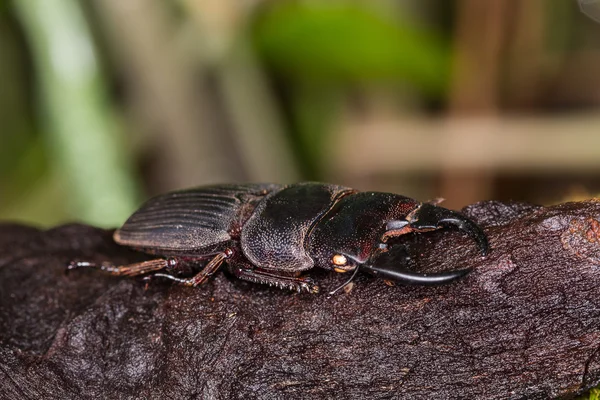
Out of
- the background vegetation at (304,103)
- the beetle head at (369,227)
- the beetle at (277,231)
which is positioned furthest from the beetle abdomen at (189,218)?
the background vegetation at (304,103)

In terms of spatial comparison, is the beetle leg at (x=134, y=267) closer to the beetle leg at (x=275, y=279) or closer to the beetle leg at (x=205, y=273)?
the beetle leg at (x=205, y=273)

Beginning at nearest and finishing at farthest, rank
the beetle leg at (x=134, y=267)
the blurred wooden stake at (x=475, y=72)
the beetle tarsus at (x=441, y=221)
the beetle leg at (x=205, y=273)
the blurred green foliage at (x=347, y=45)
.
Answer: the beetle tarsus at (x=441, y=221) < the beetle leg at (x=205, y=273) < the beetle leg at (x=134, y=267) < the blurred green foliage at (x=347, y=45) < the blurred wooden stake at (x=475, y=72)

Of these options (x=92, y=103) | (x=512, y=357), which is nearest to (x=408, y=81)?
(x=92, y=103)

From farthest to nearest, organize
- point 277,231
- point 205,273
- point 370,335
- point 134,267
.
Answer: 1. point 134,267
2. point 277,231
3. point 205,273
4. point 370,335

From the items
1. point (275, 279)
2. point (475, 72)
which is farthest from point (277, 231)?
point (475, 72)

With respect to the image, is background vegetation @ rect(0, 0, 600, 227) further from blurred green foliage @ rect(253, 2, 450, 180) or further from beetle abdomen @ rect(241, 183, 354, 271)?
beetle abdomen @ rect(241, 183, 354, 271)

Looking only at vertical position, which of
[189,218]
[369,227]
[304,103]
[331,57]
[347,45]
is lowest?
[304,103]

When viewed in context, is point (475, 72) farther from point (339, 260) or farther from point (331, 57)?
point (339, 260)
